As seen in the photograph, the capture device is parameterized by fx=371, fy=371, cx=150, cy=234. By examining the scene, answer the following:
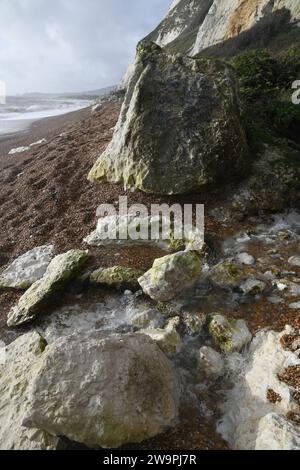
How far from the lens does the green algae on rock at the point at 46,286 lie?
643 centimetres

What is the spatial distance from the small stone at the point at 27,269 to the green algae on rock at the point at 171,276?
2516 millimetres

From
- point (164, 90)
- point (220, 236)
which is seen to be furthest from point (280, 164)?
point (164, 90)

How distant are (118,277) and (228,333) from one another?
91.4 inches

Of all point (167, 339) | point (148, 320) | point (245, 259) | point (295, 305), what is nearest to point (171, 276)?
point (148, 320)

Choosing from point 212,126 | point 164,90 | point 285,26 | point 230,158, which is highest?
point 285,26

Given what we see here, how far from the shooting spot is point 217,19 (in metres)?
40.5

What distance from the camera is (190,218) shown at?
8.38 meters

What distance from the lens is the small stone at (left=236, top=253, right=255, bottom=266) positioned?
6.96m

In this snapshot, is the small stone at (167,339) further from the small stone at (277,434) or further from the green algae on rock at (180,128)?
the green algae on rock at (180,128)

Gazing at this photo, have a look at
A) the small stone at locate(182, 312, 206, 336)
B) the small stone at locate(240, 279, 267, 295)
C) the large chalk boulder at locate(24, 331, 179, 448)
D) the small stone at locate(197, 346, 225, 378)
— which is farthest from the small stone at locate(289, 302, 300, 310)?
the large chalk boulder at locate(24, 331, 179, 448)

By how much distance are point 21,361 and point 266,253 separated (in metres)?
4.71

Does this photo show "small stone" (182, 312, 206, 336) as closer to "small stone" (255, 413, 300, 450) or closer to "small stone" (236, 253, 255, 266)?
"small stone" (236, 253, 255, 266)

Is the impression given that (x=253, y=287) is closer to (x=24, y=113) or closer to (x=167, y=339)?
(x=167, y=339)

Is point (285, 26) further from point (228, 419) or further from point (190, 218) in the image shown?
point (228, 419)
